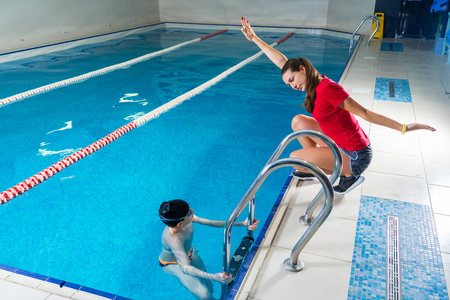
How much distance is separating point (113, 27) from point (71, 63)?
4909 millimetres

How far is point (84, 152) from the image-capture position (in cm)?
423

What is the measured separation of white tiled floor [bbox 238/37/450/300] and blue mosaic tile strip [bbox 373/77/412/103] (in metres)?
0.12

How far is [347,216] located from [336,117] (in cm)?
71

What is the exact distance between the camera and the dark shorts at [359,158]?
2.57 m

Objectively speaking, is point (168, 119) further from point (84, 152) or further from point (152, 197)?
point (152, 197)

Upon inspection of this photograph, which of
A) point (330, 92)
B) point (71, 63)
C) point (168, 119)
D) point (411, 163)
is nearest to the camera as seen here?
point (330, 92)

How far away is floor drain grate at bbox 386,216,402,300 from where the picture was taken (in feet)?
6.50

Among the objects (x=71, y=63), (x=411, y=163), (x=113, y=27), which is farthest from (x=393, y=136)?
(x=113, y=27)

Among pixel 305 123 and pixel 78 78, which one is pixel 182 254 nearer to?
pixel 305 123

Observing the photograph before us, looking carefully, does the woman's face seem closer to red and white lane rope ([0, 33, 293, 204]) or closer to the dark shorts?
the dark shorts

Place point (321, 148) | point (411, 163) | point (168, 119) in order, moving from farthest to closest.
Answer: point (168, 119)
point (411, 163)
point (321, 148)

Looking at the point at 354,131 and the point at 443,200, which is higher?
the point at 354,131

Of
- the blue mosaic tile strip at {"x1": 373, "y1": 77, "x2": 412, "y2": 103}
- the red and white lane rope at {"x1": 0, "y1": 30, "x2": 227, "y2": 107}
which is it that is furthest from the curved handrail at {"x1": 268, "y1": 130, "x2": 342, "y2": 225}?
the red and white lane rope at {"x1": 0, "y1": 30, "x2": 227, "y2": 107}

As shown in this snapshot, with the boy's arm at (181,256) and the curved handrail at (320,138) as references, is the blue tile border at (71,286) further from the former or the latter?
the curved handrail at (320,138)
